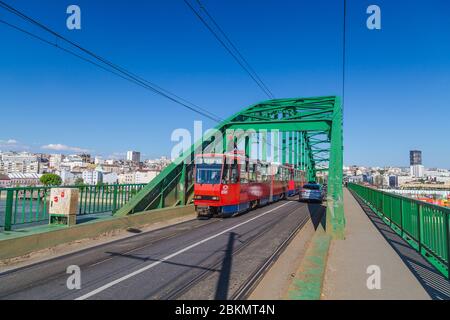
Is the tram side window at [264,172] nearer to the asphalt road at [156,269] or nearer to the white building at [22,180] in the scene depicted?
the asphalt road at [156,269]

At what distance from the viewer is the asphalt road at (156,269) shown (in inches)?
209

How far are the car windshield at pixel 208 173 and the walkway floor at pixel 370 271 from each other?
271 inches

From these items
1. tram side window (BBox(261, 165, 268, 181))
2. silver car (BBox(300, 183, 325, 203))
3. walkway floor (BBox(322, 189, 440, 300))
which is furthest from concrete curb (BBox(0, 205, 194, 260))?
silver car (BBox(300, 183, 325, 203))

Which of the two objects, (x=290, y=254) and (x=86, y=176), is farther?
(x=86, y=176)

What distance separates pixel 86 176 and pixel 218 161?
146 meters

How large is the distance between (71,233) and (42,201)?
138 centimetres

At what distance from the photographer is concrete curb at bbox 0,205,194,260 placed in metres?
7.26

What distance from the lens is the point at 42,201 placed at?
365 inches

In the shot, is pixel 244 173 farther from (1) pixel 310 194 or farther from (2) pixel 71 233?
(1) pixel 310 194

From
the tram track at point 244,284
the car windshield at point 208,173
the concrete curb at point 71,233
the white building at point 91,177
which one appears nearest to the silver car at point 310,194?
the car windshield at point 208,173

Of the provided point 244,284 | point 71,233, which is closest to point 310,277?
point 244,284
